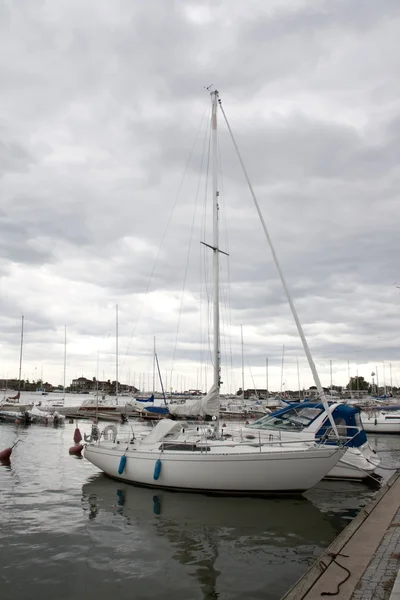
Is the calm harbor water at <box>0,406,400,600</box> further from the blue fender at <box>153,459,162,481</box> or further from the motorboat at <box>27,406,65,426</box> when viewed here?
the motorboat at <box>27,406,65,426</box>

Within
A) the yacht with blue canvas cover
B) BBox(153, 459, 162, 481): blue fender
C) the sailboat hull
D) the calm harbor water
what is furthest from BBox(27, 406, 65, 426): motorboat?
BBox(153, 459, 162, 481): blue fender

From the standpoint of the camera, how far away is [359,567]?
801 cm

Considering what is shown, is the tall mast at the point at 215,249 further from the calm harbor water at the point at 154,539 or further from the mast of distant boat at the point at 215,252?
the calm harbor water at the point at 154,539

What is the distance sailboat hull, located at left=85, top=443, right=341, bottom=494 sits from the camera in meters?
15.9

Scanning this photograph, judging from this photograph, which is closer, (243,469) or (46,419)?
(243,469)

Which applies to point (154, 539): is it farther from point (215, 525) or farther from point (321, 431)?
point (321, 431)

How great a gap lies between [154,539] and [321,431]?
34.8ft

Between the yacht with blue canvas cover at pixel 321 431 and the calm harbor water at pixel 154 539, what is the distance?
0.74m

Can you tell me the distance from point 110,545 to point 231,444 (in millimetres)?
6529

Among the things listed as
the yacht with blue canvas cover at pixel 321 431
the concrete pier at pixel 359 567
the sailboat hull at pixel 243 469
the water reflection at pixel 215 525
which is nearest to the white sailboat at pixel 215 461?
the sailboat hull at pixel 243 469

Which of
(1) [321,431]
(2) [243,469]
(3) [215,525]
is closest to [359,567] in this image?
(3) [215,525]

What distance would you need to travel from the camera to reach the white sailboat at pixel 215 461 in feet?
52.2

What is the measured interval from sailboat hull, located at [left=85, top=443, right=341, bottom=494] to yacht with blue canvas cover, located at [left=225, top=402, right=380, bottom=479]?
9.93 feet

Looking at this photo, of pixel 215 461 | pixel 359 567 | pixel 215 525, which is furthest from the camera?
pixel 215 461
